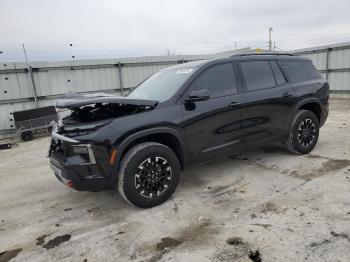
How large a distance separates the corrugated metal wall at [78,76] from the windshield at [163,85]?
16.9 ft

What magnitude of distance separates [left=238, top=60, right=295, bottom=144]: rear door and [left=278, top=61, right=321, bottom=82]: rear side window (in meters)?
0.18

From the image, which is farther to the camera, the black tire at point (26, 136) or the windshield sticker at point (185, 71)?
the black tire at point (26, 136)

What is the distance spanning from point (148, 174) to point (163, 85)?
1419mm

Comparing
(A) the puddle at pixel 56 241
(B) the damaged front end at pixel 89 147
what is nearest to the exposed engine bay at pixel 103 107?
(B) the damaged front end at pixel 89 147

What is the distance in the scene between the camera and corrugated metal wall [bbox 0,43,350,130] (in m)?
10.1

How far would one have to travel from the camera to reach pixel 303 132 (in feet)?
16.5

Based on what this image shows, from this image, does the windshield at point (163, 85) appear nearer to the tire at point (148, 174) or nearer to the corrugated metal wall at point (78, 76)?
the tire at point (148, 174)

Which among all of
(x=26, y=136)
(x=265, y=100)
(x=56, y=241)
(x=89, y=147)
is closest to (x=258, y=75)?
(x=265, y=100)

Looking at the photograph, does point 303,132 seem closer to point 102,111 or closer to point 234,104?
point 234,104

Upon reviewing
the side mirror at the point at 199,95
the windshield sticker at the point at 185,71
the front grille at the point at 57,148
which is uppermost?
the windshield sticker at the point at 185,71

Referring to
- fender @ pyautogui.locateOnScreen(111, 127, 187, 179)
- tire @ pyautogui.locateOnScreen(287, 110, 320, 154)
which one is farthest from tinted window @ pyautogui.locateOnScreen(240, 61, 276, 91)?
fender @ pyautogui.locateOnScreen(111, 127, 187, 179)

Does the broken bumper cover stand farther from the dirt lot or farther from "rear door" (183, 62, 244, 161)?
"rear door" (183, 62, 244, 161)

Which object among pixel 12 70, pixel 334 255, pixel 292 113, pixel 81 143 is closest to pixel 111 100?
pixel 81 143

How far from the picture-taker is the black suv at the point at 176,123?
319 centimetres
